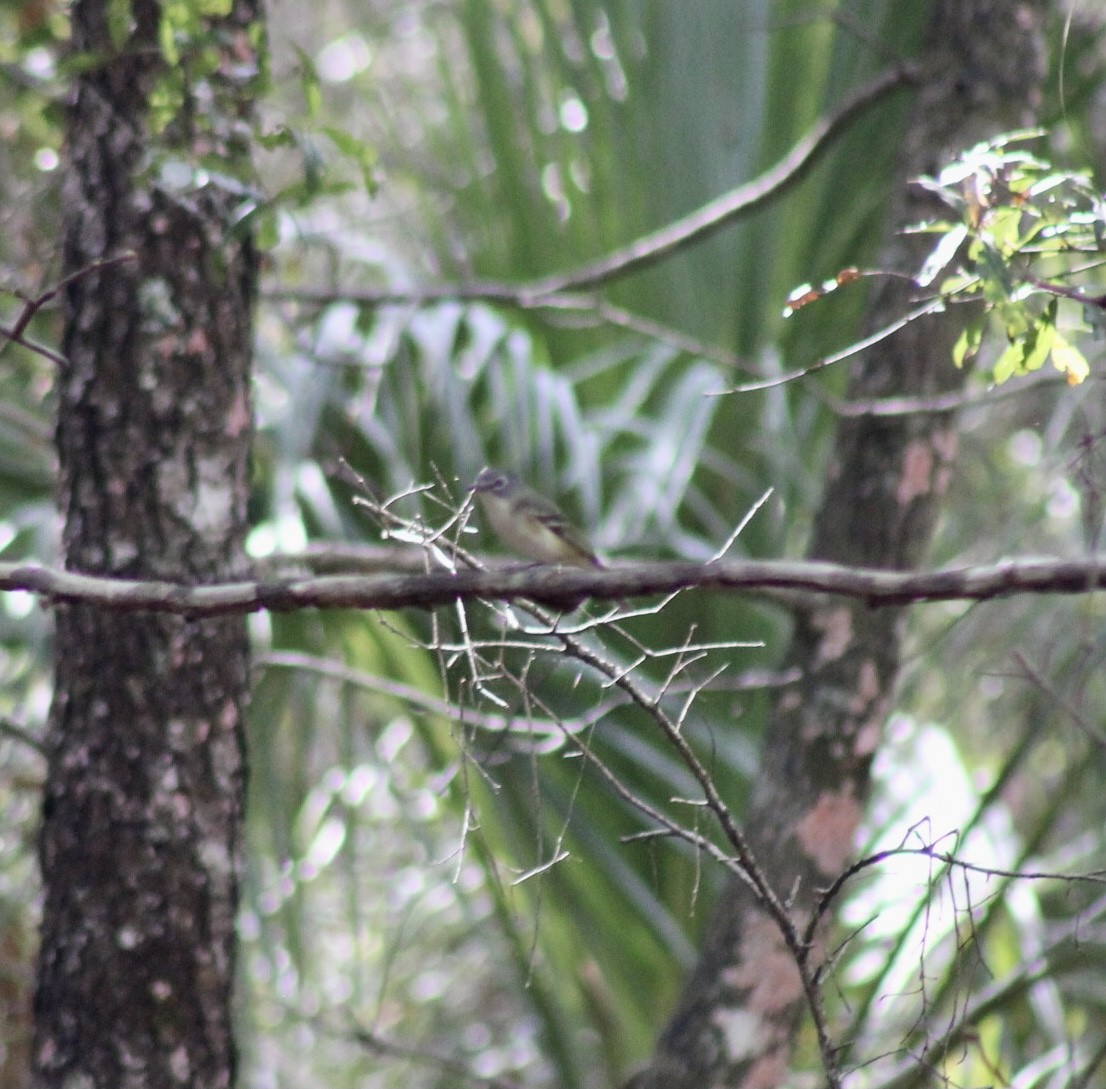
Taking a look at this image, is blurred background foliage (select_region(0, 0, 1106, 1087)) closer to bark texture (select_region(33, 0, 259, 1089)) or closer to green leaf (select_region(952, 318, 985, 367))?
bark texture (select_region(33, 0, 259, 1089))

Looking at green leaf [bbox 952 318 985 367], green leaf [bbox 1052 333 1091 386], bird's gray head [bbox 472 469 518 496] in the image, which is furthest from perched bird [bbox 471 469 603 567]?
green leaf [bbox 1052 333 1091 386]

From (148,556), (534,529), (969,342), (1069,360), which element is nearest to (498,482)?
(534,529)

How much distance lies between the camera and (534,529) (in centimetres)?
363

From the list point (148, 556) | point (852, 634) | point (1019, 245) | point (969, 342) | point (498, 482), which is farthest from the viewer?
point (498, 482)

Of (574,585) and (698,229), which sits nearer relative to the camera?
(574,585)

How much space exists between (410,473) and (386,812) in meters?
1.88

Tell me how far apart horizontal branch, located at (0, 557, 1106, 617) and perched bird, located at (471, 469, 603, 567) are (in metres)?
1.62

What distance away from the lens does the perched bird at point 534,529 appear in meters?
3.60

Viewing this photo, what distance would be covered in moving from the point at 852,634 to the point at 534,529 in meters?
0.80

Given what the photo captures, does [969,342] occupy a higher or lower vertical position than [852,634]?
higher

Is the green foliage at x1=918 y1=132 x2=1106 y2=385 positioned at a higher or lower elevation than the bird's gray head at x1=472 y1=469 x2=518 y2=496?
higher

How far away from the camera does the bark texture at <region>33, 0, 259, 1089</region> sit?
2473 mm

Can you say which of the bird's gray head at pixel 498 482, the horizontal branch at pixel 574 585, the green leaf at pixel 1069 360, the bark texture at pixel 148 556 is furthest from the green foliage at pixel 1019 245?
the bird's gray head at pixel 498 482

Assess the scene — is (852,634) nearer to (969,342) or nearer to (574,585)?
(969,342)
